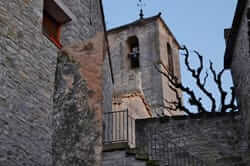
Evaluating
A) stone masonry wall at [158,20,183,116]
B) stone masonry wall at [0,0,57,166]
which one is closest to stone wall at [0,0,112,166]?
stone masonry wall at [0,0,57,166]

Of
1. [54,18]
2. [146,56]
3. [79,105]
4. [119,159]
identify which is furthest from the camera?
[146,56]

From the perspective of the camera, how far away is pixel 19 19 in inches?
334

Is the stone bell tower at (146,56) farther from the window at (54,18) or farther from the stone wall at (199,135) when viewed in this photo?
the window at (54,18)

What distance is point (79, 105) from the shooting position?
9125mm

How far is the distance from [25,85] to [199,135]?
245 inches

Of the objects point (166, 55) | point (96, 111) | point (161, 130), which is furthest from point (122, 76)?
point (96, 111)

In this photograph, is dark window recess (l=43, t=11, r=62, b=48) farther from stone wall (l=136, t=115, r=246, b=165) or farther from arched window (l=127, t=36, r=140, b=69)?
arched window (l=127, t=36, r=140, b=69)

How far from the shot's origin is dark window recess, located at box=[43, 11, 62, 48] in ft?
31.8

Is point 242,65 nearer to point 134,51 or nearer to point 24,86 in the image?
point 24,86

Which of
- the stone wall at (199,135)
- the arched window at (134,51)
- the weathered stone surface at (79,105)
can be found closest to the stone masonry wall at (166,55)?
the arched window at (134,51)

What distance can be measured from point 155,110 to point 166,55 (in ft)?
15.7

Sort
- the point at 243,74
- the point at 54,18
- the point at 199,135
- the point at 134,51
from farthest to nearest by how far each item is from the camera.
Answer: the point at 134,51, the point at 199,135, the point at 243,74, the point at 54,18

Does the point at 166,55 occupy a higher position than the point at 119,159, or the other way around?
the point at 166,55

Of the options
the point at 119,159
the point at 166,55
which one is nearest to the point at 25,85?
the point at 119,159
